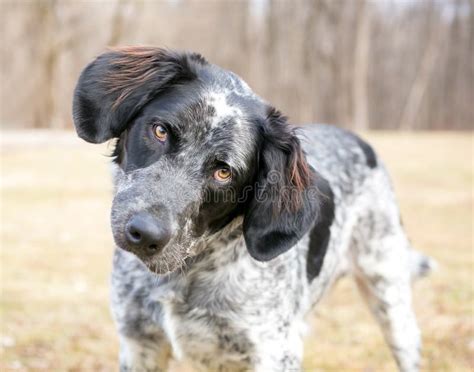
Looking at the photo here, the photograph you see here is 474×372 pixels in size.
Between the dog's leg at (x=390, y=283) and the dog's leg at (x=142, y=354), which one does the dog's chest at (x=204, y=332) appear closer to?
the dog's leg at (x=142, y=354)

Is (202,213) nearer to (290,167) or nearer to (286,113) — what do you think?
(290,167)

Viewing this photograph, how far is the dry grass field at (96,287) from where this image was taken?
489 cm

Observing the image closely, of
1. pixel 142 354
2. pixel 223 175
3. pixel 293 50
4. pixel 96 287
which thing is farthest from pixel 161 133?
pixel 293 50

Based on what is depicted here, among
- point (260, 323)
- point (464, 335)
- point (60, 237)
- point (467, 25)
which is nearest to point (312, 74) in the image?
point (467, 25)

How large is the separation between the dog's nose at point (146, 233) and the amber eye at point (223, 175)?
370mm

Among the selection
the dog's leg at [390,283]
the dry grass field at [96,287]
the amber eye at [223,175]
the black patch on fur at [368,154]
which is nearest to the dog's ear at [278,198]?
the amber eye at [223,175]

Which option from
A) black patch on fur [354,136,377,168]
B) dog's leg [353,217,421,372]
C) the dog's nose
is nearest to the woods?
black patch on fur [354,136,377,168]

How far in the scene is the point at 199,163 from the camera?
2.73 meters

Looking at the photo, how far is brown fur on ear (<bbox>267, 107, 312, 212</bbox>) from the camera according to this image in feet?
9.64

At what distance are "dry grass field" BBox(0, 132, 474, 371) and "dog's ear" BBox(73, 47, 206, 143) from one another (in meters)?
2.15

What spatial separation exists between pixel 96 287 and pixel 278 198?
393 cm

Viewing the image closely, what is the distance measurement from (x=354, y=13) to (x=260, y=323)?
2414cm

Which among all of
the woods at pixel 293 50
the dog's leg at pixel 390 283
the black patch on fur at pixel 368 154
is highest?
the black patch on fur at pixel 368 154

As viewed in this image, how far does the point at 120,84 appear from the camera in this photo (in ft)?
9.78
